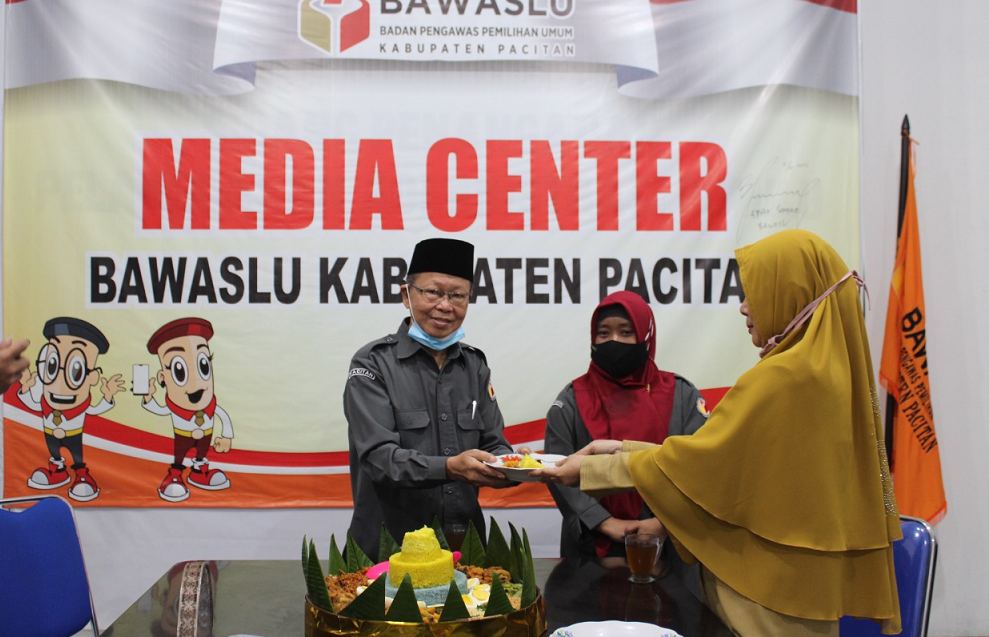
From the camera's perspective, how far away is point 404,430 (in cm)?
238

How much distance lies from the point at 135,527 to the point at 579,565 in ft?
7.30

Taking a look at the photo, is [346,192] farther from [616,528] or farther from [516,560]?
[516,560]

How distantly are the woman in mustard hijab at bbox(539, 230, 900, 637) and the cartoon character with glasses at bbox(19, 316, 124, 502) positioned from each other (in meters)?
2.61

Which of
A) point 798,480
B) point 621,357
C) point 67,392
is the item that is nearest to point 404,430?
point 621,357

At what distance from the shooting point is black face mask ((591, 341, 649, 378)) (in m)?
2.43

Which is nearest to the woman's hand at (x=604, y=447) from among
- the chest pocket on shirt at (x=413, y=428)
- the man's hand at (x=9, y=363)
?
the chest pocket on shirt at (x=413, y=428)

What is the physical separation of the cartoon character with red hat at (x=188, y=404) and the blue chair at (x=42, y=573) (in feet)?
3.43

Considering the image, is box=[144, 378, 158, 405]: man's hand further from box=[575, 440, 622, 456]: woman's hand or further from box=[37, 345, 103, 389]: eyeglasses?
box=[575, 440, 622, 456]: woman's hand

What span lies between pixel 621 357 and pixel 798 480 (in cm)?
99

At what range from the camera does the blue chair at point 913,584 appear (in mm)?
1755

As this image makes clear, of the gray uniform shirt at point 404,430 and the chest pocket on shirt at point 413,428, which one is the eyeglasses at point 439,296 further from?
the chest pocket on shirt at point 413,428

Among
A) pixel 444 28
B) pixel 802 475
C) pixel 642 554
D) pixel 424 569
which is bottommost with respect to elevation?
pixel 642 554
